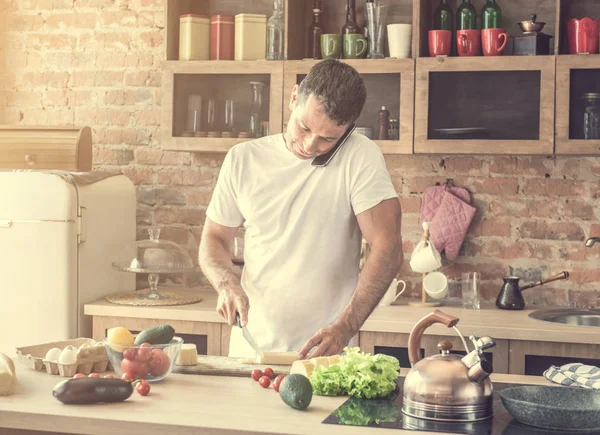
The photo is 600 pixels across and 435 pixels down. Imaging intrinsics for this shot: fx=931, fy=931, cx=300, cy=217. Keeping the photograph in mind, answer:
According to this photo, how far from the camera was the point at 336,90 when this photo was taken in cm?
255

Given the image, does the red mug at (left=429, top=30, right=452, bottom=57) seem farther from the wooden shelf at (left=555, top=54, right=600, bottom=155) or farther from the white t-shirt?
the white t-shirt

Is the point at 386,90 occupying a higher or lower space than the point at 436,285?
higher

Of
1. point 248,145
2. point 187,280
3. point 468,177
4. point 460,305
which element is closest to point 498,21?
point 468,177

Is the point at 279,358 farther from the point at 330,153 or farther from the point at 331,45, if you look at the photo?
the point at 331,45

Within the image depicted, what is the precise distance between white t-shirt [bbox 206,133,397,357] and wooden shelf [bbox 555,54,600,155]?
3.74 ft

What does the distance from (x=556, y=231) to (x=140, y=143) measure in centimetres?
200

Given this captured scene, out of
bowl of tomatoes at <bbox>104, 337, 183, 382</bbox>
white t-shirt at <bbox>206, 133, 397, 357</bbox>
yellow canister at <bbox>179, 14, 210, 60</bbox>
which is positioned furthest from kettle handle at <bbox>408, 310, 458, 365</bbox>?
yellow canister at <bbox>179, 14, 210, 60</bbox>

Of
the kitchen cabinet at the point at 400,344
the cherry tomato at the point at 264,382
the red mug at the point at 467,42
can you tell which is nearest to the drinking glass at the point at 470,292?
the kitchen cabinet at the point at 400,344

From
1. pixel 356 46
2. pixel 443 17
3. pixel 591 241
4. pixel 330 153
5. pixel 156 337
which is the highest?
pixel 443 17

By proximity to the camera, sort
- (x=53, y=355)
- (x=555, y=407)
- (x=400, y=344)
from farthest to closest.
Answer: (x=400, y=344)
(x=53, y=355)
(x=555, y=407)

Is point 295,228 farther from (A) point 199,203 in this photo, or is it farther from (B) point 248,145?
(A) point 199,203

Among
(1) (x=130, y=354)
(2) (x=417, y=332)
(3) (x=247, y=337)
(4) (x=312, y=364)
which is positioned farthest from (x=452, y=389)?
(1) (x=130, y=354)

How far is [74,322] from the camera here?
3.92 meters

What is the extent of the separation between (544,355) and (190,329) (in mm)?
1407
